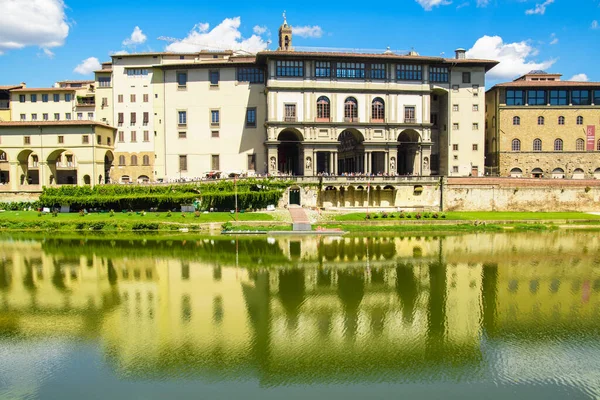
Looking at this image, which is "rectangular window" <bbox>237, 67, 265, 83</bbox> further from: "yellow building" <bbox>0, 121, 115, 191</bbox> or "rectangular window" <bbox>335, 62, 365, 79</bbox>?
"yellow building" <bbox>0, 121, 115, 191</bbox>

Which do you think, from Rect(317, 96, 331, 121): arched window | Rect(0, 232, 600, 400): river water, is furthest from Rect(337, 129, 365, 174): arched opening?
Rect(0, 232, 600, 400): river water

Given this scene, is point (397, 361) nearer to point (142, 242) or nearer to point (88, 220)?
point (142, 242)

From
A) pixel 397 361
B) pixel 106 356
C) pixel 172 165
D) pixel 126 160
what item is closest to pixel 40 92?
pixel 126 160

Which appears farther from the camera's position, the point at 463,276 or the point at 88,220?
the point at 88,220

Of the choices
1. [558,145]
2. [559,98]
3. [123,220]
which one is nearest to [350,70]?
[559,98]

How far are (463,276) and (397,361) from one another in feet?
47.8

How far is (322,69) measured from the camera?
6125 centimetres

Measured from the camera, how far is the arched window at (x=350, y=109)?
62.0 m

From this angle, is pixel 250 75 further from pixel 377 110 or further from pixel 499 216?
pixel 499 216

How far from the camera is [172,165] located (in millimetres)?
66750

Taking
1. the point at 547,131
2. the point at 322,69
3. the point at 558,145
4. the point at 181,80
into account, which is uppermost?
the point at 322,69

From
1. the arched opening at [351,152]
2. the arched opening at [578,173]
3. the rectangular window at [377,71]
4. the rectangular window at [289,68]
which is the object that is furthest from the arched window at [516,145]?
the rectangular window at [289,68]

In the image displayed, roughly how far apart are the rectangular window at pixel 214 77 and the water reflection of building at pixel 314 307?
32.7 metres

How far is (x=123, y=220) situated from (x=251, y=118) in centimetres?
2245
